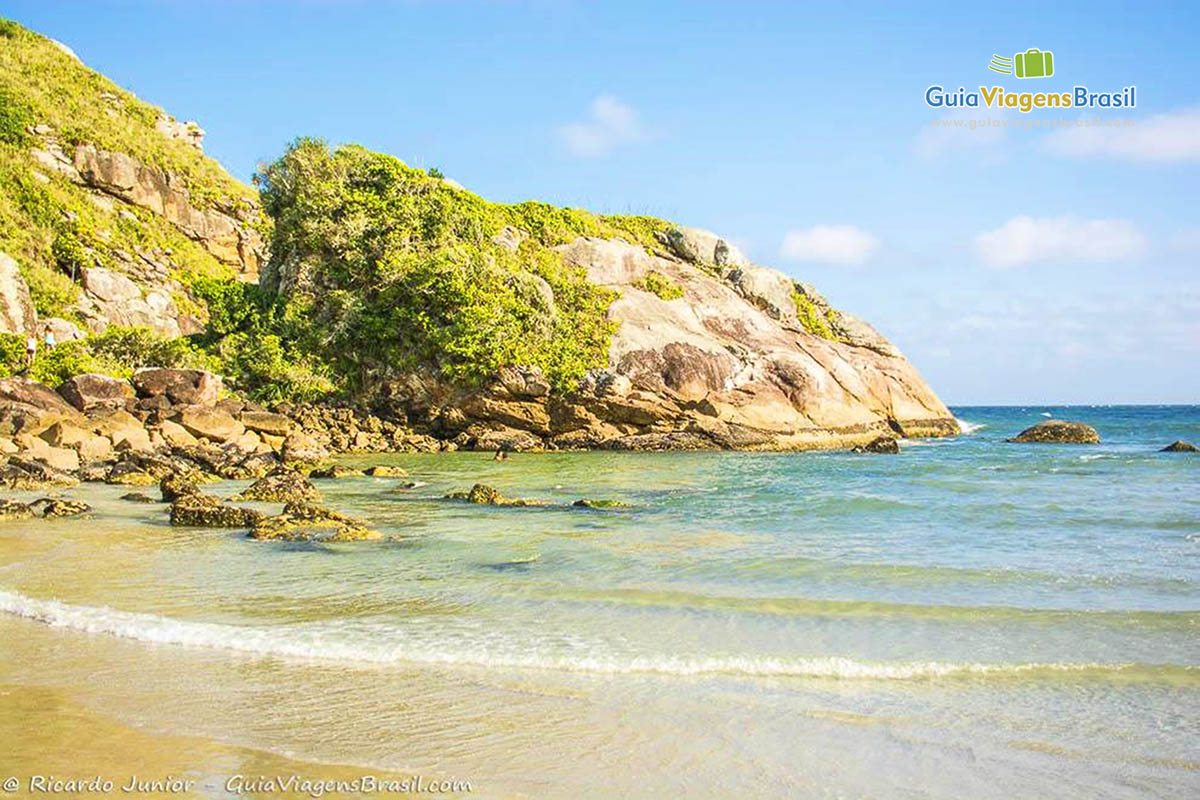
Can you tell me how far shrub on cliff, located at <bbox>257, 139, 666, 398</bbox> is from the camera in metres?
31.9

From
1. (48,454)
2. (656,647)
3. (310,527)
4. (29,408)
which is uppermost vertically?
(29,408)

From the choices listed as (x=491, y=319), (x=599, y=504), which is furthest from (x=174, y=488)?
(x=491, y=319)

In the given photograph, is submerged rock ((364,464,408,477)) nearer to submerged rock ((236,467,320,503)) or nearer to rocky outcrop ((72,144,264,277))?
submerged rock ((236,467,320,503))

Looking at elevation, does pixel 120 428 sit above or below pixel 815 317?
below

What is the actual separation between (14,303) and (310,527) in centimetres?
2559

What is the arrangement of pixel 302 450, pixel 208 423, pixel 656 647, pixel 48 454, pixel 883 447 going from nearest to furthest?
pixel 656 647
pixel 48 454
pixel 208 423
pixel 302 450
pixel 883 447

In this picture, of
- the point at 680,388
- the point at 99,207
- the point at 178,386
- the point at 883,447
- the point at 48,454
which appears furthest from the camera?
the point at 99,207

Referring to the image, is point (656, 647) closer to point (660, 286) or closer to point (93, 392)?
point (93, 392)

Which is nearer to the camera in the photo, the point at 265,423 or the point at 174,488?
the point at 174,488

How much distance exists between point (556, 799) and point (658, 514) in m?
11.4

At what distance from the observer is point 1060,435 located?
136ft

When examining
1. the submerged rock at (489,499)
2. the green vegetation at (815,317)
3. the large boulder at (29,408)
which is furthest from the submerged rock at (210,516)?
the green vegetation at (815,317)

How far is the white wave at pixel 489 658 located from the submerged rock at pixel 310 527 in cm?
477

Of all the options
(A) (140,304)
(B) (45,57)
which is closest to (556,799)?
(A) (140,304)
